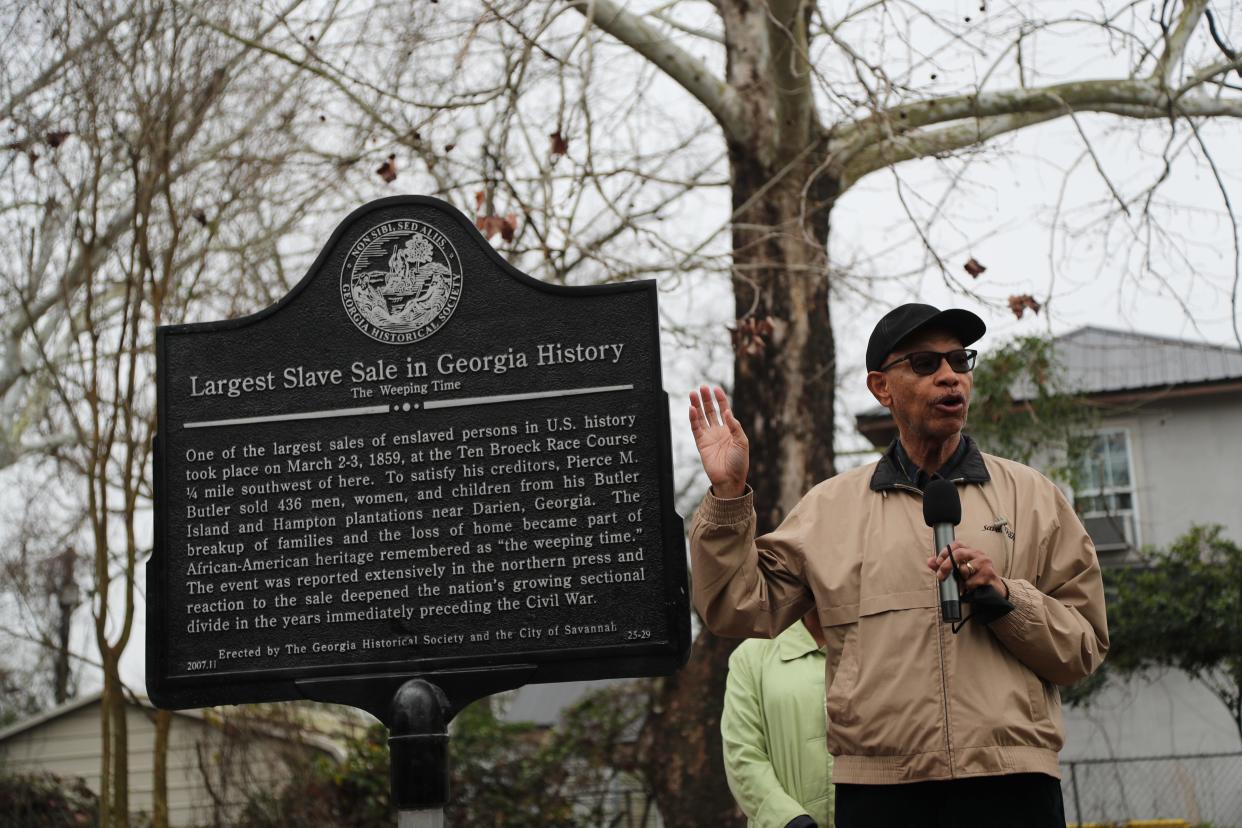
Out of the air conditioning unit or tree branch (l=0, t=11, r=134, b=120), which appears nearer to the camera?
tree branch (l=0, t=11, r=134, b=120)

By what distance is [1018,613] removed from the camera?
3.47 metres

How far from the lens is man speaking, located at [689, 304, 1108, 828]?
3.50 meters

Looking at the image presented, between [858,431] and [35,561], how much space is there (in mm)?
12900

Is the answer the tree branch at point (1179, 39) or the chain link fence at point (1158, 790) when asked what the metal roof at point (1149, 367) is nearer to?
the chain link fence at point (1158, 790)

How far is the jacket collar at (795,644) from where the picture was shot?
5285 mm

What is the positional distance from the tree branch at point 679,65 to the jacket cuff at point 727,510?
7601mm

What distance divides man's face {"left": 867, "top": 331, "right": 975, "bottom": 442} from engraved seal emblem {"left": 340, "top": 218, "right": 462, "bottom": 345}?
5.81ft

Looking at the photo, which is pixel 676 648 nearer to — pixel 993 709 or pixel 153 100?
pixel 993 709

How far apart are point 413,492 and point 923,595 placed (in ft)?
6.35

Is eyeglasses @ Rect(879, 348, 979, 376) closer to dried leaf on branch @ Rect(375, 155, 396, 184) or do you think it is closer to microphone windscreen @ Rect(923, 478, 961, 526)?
microphone windscreen @ Rect(923, 478, 961, 526)

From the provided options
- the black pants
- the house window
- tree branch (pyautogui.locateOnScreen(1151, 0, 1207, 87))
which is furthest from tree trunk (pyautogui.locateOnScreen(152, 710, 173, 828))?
the house window

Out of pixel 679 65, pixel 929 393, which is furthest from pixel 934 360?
pixel 679 65

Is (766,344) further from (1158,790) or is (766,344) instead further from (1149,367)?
(1149,367)

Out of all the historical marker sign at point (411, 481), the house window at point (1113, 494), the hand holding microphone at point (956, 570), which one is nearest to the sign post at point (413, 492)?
the historical marker sign at point (411, 481)
